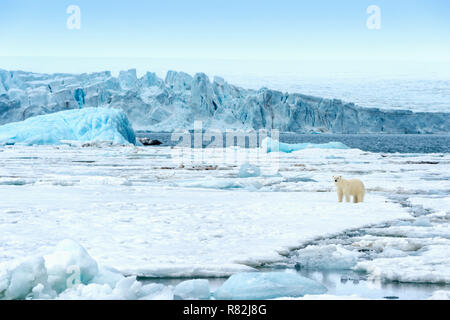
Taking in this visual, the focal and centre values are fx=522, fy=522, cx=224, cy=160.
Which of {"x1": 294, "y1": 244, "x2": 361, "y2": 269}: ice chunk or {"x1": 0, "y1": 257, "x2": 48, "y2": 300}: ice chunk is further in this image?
{"x1": 294, "y1": 244, "x2": 361, "y2": 269}: ice chunk

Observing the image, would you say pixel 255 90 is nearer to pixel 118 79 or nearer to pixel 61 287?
pixel 118 79

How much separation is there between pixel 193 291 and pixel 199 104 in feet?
246

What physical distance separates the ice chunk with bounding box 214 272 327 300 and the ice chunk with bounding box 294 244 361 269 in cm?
71

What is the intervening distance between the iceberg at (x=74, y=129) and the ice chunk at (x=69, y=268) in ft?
102

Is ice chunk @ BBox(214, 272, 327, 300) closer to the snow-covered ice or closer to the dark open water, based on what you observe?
the snow-covered ice

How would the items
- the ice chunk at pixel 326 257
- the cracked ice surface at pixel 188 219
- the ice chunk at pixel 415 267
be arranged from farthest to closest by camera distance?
1. the cracked ice surface at pixel 188 219
2. the ice chunk at pixel 326 257
3. the ice chunk at pixel 415 267

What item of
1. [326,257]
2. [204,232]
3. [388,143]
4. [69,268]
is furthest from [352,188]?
[388,143]

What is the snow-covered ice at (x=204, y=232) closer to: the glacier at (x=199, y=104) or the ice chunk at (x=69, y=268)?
the ice chunk at (x=69, y=268)

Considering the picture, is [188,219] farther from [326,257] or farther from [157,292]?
[157,292]

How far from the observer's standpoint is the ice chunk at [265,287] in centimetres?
271

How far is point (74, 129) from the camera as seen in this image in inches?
1401

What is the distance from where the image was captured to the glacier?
68.6m

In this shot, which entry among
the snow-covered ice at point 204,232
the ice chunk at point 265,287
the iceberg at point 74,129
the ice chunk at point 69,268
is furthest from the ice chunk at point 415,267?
the iceberg at point 74,129

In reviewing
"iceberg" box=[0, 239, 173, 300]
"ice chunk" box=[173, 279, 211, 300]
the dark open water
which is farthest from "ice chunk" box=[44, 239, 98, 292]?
the dark open water
